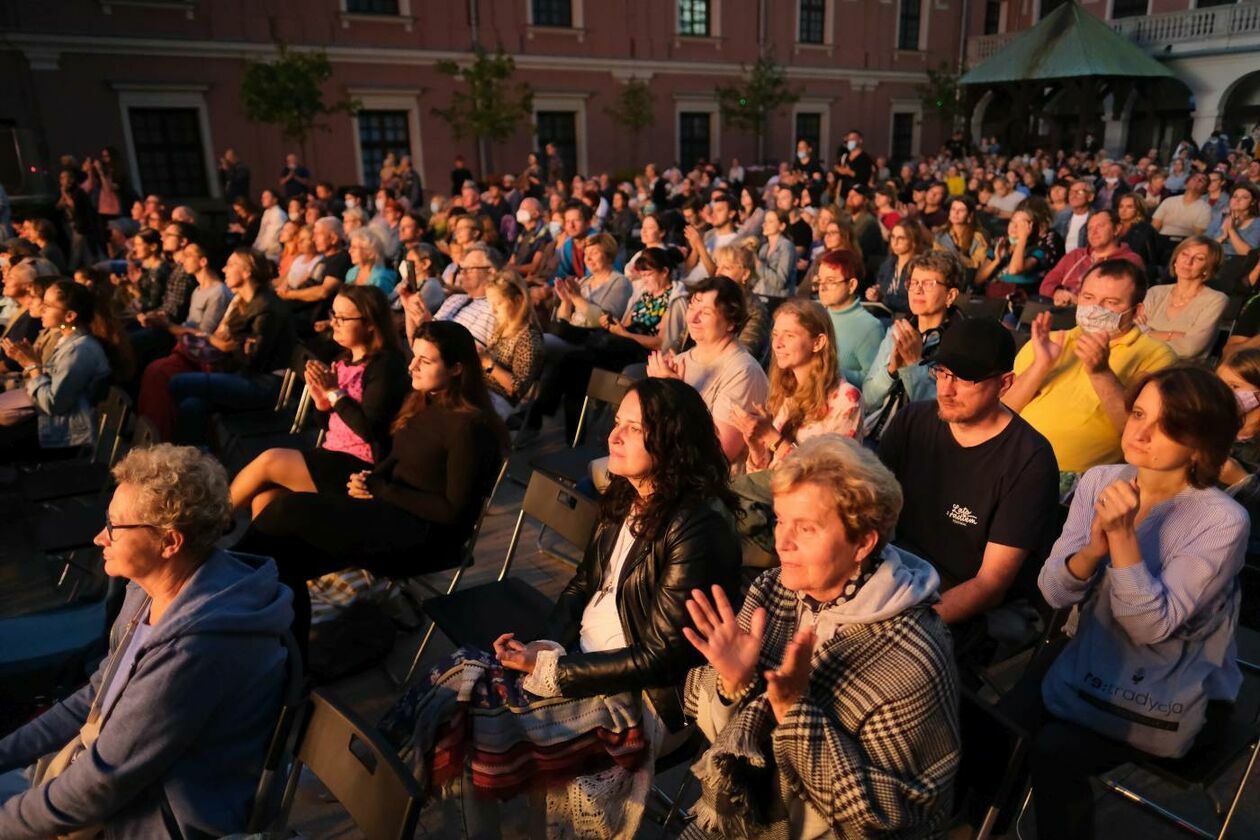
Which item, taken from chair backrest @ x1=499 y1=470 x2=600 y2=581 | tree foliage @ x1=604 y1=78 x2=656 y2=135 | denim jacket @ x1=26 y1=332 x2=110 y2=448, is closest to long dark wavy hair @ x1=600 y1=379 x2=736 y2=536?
chair backrest @ x1=499 y1=470 x2=600 y2=581

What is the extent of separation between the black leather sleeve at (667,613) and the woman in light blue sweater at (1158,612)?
0.97 meters

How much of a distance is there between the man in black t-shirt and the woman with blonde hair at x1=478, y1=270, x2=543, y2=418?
295 centimetres

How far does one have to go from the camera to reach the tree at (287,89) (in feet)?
57.0

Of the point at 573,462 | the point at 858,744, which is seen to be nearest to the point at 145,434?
the point at 573,462

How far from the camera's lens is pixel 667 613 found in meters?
2.42

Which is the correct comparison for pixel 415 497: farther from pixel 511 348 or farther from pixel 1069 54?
pixel 1069 54

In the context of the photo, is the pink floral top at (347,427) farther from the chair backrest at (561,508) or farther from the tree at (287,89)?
the tree at (287,89)

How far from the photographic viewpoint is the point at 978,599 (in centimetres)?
268

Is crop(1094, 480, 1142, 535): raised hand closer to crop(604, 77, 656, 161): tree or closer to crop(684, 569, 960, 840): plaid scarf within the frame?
crop(684, 569, 960, 840): plaid scarf

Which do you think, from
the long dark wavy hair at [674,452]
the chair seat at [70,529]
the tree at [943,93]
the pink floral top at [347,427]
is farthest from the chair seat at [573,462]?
the tree at [943,93]

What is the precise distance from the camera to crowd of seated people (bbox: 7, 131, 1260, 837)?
1.93 metres

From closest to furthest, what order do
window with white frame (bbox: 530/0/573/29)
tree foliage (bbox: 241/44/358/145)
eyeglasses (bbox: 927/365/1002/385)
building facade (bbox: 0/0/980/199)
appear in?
eyeglasses (bbox: 927/365/1002/385) < building facade (bbox: 0/0/980/199) < tree foliage (bbox: 241/44/358/145) < window with white frame (bbox: 530/0/573/29)

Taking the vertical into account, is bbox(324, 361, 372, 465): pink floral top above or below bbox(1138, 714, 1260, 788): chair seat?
above

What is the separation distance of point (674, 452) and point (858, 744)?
1.03m
